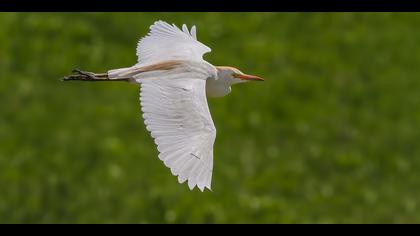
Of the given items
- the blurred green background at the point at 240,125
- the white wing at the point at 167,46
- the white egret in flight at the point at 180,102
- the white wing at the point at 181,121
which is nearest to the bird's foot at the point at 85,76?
the white egret in flight at the point at 180,102

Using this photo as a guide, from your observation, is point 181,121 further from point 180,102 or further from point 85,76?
point 85,76

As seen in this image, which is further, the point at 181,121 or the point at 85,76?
the point at 85,76

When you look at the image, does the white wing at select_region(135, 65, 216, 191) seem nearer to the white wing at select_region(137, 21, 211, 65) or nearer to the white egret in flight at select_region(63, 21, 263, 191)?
the white egret in flight at select_region(63, 21, 263, 191)

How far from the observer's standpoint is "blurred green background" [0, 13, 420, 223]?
11039mm

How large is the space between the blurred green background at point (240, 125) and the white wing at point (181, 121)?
5.21 m

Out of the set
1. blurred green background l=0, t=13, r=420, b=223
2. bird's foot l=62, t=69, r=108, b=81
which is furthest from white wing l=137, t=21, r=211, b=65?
blurred green background l=0, t=13, r=420, b=223

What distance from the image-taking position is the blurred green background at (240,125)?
435 inches

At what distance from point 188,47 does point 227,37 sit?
6.70 metres

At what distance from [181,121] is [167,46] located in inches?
38.4

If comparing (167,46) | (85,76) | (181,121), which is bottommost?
(181,121)

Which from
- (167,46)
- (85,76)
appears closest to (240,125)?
(167,46)

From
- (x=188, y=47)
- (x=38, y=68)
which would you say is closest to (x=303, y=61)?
(x=38, y=68)

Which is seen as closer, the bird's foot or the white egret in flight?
the white egret in flight

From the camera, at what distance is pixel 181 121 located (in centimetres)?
543
